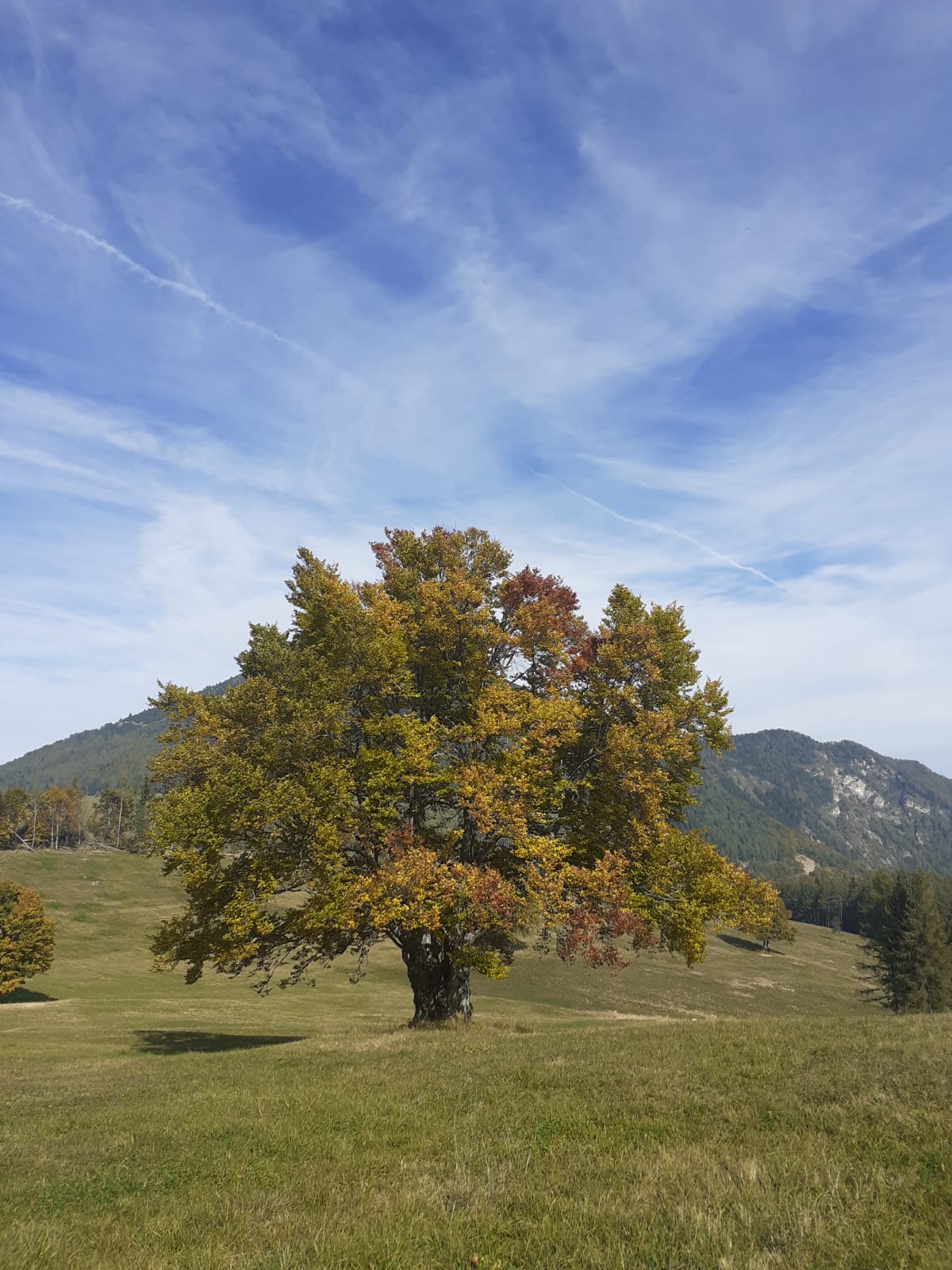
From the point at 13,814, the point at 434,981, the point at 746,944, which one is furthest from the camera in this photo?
the point at 13,814

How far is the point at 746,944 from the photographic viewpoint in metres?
133

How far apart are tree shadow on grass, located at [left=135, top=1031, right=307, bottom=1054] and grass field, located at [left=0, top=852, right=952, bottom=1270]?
600 cm

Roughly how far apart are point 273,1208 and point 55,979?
75689 millimetres

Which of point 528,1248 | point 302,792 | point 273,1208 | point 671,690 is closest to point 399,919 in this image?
point 302,792

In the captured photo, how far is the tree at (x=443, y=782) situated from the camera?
20703 millimetres

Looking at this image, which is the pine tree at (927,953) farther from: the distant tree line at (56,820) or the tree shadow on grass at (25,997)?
the distant tree line at (56,820)

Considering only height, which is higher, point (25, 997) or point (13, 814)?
point (13, 814)

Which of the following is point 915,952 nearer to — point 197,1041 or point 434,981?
point 434,981

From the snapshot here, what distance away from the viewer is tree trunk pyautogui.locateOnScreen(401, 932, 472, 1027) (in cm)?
2481

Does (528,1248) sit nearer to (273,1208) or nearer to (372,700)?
(273,1208)

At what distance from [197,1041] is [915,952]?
244ft

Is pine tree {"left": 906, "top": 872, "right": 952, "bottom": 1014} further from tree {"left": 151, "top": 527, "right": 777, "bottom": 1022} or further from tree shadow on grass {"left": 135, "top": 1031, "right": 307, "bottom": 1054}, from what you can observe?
tree shadow on grass {"left": 135, "top": 1031, "right": 307, "bottom": 1054}

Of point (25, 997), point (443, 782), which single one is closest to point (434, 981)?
point (443, 782)

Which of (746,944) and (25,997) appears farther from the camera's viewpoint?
(746,944)
